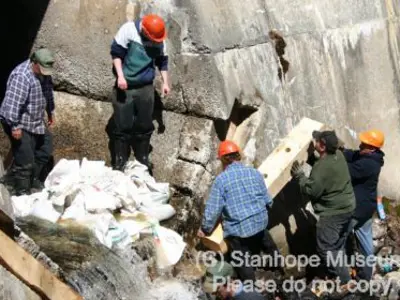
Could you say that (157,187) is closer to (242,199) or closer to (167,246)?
(167,246)

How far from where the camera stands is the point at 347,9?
956 centimetres

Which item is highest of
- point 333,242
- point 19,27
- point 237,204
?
point 19,27

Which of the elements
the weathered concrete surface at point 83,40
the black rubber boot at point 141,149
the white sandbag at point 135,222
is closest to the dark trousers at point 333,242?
the white sandbag at point 135,222

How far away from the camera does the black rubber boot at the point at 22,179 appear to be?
6.98m

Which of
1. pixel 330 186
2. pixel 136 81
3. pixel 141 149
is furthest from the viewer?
pixel 141 149

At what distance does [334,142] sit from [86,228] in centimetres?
253

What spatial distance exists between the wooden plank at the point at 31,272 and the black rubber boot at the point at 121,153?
96.2 inches

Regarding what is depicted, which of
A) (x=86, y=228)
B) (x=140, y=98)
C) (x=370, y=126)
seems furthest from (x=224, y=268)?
(x=370, y=126)

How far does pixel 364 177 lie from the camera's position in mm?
7844

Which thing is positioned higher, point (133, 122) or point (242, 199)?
point (133, 122)

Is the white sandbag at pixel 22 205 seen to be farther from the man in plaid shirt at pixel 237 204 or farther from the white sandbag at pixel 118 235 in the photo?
the man in plaid shirt at pixel 237 204

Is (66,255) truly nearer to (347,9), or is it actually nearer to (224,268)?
(224,268)

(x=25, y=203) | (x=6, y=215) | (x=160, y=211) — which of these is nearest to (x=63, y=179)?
(x=25, y=203)

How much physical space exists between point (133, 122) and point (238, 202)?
142 cm
